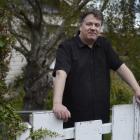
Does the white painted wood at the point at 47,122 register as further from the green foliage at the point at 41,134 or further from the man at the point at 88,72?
the man at the point at 88,72

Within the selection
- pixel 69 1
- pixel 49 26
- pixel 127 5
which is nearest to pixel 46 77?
pixel 49 26

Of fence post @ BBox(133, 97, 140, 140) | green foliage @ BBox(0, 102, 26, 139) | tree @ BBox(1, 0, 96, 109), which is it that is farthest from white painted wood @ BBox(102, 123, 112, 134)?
tree @ BBox(1, 0, 96, 109)

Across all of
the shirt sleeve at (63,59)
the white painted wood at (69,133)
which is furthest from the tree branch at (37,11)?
the white painted wood at (69,133)

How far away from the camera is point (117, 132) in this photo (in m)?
3.63

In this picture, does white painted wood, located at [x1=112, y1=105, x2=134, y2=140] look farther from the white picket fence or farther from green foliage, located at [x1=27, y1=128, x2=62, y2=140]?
green foliage, located at [x1=27, y1=128, x2=62, y2=140]

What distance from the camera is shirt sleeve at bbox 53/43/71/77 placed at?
3381mm

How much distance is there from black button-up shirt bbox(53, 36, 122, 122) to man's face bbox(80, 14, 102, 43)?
75 mm

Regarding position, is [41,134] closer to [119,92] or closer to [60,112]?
[60,112]

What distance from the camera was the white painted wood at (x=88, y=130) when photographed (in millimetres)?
3326

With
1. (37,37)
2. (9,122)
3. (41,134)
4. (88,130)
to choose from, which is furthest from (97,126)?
(37,37)

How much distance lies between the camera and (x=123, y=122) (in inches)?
143

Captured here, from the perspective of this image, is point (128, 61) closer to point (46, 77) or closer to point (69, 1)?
point (69, 1)

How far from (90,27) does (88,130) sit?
762 mm

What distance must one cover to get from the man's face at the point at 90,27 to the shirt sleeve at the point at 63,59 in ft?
0.57
